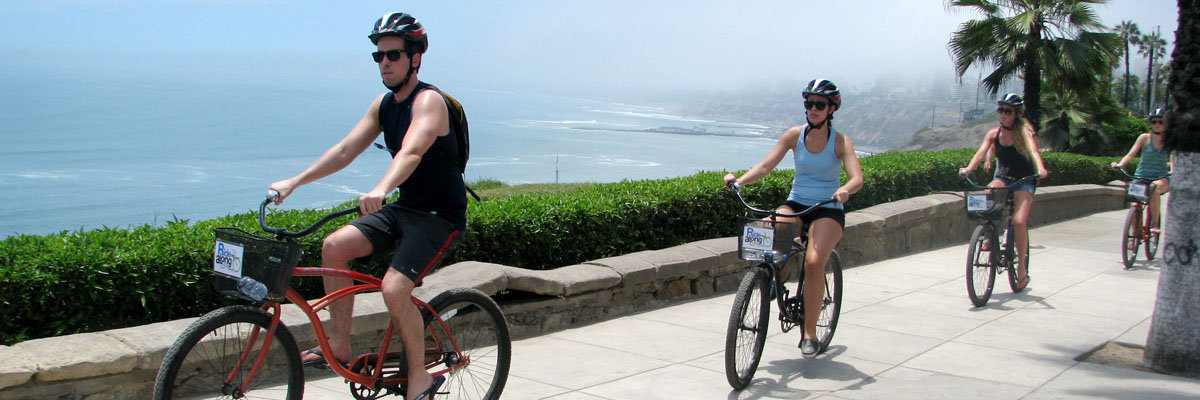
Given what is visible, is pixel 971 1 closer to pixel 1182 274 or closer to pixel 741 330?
pixel 1182 274

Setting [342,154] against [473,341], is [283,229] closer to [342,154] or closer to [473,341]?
[342,154]

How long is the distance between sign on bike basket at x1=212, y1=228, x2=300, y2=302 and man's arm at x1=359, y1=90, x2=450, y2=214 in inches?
13.0

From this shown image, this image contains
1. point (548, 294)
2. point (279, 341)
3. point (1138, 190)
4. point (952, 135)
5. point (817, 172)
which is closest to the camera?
point (279, 341)

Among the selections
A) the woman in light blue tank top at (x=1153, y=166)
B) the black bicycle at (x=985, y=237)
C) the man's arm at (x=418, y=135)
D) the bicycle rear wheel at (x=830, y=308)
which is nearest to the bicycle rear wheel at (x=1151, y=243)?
the woman in light blue tank top at (x=1153, y=166)

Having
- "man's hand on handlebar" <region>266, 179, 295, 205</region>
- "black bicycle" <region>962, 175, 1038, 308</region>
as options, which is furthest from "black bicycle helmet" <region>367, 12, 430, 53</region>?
"black bicycle" <region>962, 175, 1038, 308</region>

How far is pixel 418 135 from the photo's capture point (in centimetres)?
372

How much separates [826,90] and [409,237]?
291 centimetres

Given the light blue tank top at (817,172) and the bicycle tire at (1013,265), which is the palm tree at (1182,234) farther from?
A: the bicycle tire at (1013,265)

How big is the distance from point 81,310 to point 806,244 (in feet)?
13.5

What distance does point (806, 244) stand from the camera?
5.68m

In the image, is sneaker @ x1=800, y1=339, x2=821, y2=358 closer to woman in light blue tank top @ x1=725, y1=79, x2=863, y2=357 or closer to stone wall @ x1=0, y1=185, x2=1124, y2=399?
woman in light blue tank top @ x1=725, y1=79, x2=863, y2=357

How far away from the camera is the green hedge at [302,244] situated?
4.61 meters

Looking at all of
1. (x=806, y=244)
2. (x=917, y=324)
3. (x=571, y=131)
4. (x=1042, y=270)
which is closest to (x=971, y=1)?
(x=1042, y=270)

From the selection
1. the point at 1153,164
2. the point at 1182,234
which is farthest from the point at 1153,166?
the point at 1182,234
